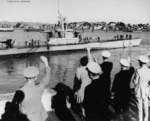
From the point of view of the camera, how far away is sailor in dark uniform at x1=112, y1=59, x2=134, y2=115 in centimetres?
158

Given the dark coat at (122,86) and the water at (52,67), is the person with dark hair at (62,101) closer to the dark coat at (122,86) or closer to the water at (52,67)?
the dark coat at (122,86)

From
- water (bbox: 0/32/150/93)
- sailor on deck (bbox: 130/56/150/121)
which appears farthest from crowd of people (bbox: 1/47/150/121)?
water (bbox: 0/32/150/93)

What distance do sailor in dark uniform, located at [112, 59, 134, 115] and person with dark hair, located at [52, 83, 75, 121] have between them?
0.31 m

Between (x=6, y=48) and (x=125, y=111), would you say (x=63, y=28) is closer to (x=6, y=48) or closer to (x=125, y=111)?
(x=6, y=48)

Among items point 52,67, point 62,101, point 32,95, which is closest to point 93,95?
point 32,95

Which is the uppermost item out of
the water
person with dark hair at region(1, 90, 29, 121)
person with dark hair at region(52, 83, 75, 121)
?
person with dark hair at region(1, 90, 29, 121)

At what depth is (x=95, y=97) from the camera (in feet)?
3.84

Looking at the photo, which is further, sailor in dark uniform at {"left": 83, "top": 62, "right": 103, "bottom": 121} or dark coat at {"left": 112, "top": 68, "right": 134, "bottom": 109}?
dark coat at {"left": 112, "top": 68, "right": 134, "bottom": 109}

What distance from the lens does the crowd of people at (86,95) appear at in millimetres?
1122

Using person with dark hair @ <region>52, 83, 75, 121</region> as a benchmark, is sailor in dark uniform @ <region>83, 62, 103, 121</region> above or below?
above

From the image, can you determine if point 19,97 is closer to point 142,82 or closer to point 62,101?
point 62,101

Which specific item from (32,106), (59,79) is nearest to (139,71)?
(32,106)

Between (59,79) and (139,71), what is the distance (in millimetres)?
7532

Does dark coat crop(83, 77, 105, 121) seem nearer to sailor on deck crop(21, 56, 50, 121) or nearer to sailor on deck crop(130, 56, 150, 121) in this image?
sailor on deck crop(21, 56, 50, 121)
